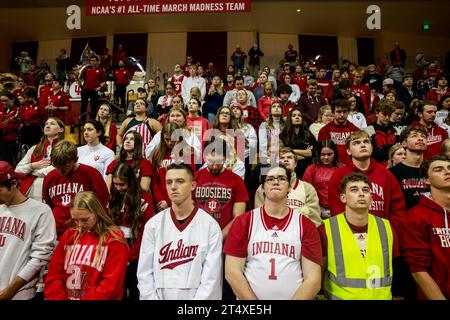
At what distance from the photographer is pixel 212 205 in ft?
11.8

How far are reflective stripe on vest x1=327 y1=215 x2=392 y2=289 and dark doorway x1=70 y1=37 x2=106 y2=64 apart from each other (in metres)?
16.3

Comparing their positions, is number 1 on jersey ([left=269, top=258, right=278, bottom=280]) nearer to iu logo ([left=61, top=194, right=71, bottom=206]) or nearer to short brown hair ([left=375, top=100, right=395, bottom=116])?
iu logo ([left=61, top=194, right=71, bottom=206])

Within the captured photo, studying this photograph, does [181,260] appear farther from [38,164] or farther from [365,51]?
[365,51]

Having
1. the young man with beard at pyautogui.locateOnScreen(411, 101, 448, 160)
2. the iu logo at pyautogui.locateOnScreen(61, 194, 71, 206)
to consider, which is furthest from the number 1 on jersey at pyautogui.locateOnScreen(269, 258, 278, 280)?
the young man with beard at pyautogui.locateOnScreen(411, 101, 448, 160)

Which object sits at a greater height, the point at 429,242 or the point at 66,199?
the point at 66,199

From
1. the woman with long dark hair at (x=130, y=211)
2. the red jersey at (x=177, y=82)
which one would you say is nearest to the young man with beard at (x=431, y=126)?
the woman with long dark hair at (x=130, y=211)

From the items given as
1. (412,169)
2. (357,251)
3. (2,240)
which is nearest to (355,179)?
(357,251)

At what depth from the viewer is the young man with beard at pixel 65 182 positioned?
3.58 m

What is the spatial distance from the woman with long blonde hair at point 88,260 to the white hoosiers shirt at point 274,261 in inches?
36.8

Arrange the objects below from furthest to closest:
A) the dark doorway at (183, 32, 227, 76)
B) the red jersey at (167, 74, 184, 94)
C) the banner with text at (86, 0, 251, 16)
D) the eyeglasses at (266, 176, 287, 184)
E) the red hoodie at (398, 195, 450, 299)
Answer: the dark doorway at (183, 32, 227, 76)
the red jersey at (167, 74, 184, 94)
the banner with text at (86, 0, 251, 16)
the eyeglasses at (266, 176, 287, 184)
the red hoodie at (398, 195, 450, 299)

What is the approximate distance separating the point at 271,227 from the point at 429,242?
1.14 metres

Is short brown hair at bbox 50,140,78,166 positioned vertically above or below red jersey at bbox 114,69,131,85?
below

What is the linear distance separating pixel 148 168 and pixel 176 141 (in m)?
0.51

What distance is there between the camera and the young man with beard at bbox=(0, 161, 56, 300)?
3004mm
